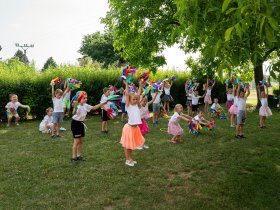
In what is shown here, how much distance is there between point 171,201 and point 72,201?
181cm

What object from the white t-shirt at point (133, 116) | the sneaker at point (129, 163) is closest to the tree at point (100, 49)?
the white t-shirt at point (133, 116)

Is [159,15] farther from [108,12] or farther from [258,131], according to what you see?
[258,131]

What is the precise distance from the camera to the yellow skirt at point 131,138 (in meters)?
7.59

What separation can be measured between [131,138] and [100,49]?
50913 millimetres

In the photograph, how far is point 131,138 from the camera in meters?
7.63

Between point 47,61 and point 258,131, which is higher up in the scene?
point 47,61

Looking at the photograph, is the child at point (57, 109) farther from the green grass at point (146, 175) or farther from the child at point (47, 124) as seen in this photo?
the child at point (47, 124)

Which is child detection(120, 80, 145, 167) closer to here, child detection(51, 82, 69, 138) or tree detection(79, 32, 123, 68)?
child detection(51, 82, 69, 138)

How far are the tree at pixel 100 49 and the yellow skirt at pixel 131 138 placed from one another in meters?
A: 47.0

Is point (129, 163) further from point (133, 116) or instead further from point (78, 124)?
point (78, 124)

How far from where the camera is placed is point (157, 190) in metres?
6.04

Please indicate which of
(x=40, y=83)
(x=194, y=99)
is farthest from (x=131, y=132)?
(x=40, y=83)

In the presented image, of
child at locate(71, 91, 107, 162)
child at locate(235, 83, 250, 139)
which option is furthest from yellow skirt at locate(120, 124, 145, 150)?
child at locate(235, 83, 250, 139)

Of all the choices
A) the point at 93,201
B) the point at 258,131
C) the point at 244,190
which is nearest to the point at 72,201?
the point at 93,201
